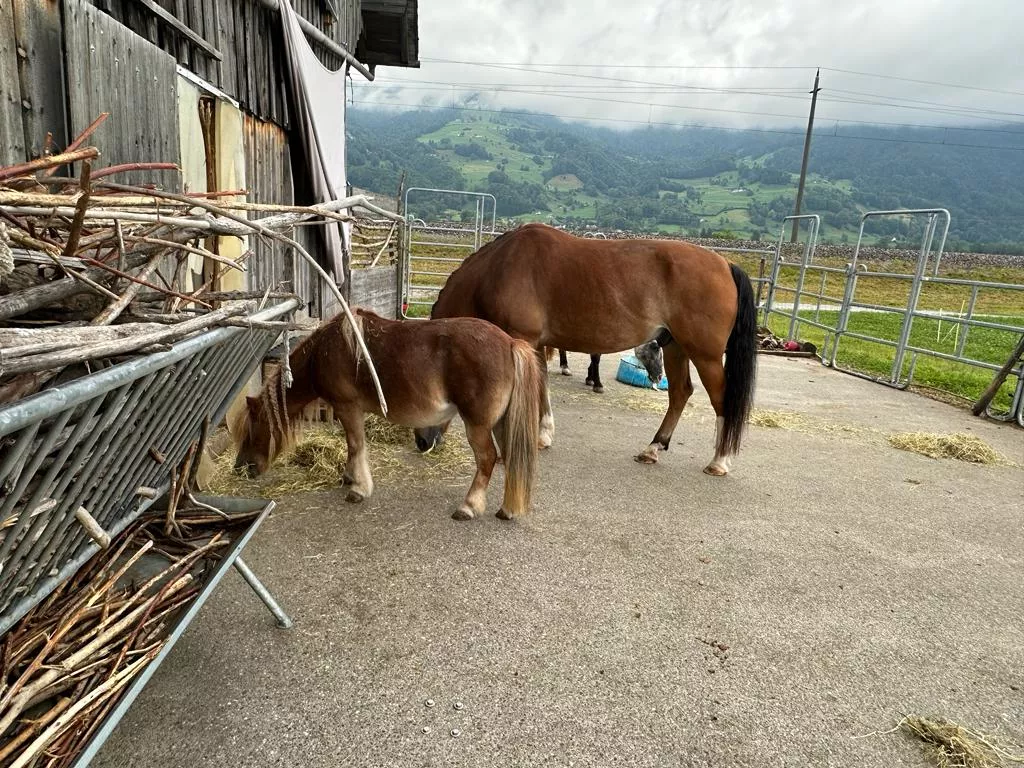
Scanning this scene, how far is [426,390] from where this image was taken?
11.3 feet

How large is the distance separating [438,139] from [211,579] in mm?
185152

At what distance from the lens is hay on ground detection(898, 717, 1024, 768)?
196 centimetres

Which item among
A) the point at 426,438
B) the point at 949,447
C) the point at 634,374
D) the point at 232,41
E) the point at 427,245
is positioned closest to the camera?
the point at 232,41

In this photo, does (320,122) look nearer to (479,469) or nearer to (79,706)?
(479,469)

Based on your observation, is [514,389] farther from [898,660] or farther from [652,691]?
[898,660]

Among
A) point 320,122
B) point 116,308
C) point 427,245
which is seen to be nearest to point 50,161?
point 116,308

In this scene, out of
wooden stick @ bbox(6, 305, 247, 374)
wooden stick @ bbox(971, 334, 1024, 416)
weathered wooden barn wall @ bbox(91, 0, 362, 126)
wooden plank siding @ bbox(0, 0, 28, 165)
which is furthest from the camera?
wooden stick @ bbox(971, 334, 1024, 416)

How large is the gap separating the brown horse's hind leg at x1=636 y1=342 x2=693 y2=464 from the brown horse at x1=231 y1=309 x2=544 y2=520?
1644 millimetres

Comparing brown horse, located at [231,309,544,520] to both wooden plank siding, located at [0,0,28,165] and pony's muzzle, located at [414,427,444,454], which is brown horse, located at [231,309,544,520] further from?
wooden plank siding, located at [0,0,28,165]

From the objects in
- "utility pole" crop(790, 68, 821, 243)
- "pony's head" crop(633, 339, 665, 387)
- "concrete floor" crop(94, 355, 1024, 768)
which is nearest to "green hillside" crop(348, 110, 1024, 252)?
"utility pole" crop(790, 68, 821, 243)

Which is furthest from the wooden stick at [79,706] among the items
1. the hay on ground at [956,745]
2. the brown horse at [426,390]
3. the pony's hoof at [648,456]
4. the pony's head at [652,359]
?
the pony's head at [652,359]

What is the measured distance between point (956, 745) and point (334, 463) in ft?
11.8

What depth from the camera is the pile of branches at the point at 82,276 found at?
1.05 meters

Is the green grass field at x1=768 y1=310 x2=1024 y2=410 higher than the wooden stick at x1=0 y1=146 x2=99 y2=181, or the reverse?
the wooden stick at x1=0 y1=146 x2=99 y2=181
